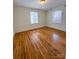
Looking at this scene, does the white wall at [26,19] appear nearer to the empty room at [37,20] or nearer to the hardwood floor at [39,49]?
the empty room at [37,20]

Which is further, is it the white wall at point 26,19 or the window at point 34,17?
the window at point 34,17

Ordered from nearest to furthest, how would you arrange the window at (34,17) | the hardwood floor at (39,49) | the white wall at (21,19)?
1. the hardwood floor at (39,49)
2. the white wall at (21,19)
3. the window at (34,17)

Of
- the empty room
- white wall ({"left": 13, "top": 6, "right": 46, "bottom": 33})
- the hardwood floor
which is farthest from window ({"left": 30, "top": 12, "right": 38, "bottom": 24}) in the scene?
the hardwood floor

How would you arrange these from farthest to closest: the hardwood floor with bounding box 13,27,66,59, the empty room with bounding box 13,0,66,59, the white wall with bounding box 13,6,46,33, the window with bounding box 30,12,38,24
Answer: the window with bounding box 30,12,38,24, the white wall with bounding box 13,6,46,33, the empty room with bounding box 13,0,66,59, the hardwood floor with bounding box 13,27,66,59

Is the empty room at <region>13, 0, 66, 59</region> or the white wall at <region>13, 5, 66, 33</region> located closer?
the empty room at <region>13, 0, 66, 59</region>

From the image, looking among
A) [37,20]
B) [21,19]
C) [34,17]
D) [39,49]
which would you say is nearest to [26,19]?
[21,19]

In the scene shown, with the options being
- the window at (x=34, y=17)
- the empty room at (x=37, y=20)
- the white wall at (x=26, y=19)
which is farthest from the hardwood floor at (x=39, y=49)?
the window at (x=34, y=17)

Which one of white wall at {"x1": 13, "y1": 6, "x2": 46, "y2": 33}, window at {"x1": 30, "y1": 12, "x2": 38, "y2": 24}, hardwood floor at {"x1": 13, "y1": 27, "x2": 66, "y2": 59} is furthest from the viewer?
window at {"x1": 30, "y1": 12, "x2": 38, "y2": 24}

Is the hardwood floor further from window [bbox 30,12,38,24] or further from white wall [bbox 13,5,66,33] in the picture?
window [bbox 30,12,38,24]
